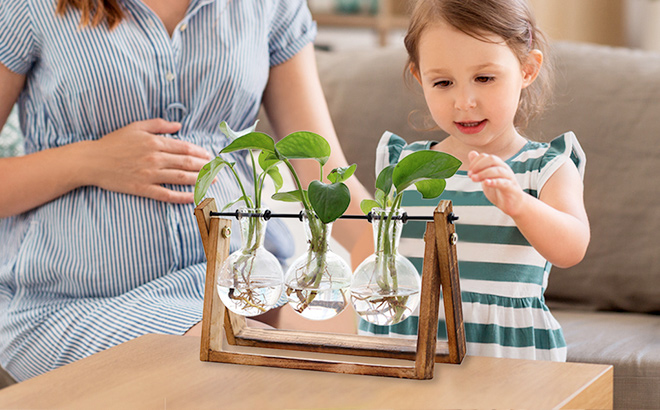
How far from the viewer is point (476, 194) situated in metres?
1.05

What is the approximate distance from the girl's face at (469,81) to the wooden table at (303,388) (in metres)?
0.34

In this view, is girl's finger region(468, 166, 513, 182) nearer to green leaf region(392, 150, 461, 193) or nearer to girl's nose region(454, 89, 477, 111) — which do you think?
green leaf region(392, 150, 461, 193)

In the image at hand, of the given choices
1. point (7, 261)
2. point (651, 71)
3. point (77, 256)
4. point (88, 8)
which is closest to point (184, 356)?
point (77, 256)

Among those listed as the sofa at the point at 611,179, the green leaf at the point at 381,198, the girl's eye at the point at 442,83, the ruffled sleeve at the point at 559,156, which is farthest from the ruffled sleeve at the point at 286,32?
the green leaf at the point at 381,198

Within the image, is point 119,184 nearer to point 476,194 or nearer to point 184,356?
point 184,356

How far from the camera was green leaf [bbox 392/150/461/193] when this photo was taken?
737mm

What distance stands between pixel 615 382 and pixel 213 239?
31.3 inches

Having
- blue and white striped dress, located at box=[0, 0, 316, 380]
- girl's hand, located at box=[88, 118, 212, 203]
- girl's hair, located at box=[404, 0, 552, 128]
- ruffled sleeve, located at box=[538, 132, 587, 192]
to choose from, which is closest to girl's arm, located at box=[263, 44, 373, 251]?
blue and white striped dress, located at box=[0, 0, 316, 380]

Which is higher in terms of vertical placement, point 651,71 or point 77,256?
A: point 651,71

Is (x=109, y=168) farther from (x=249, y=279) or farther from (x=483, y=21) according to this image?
(x=483, y=21)

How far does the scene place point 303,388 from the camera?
2.46 ft

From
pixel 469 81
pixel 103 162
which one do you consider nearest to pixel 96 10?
pixel 103 162

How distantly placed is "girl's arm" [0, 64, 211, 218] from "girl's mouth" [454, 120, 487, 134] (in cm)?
48

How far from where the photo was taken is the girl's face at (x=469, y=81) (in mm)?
971
